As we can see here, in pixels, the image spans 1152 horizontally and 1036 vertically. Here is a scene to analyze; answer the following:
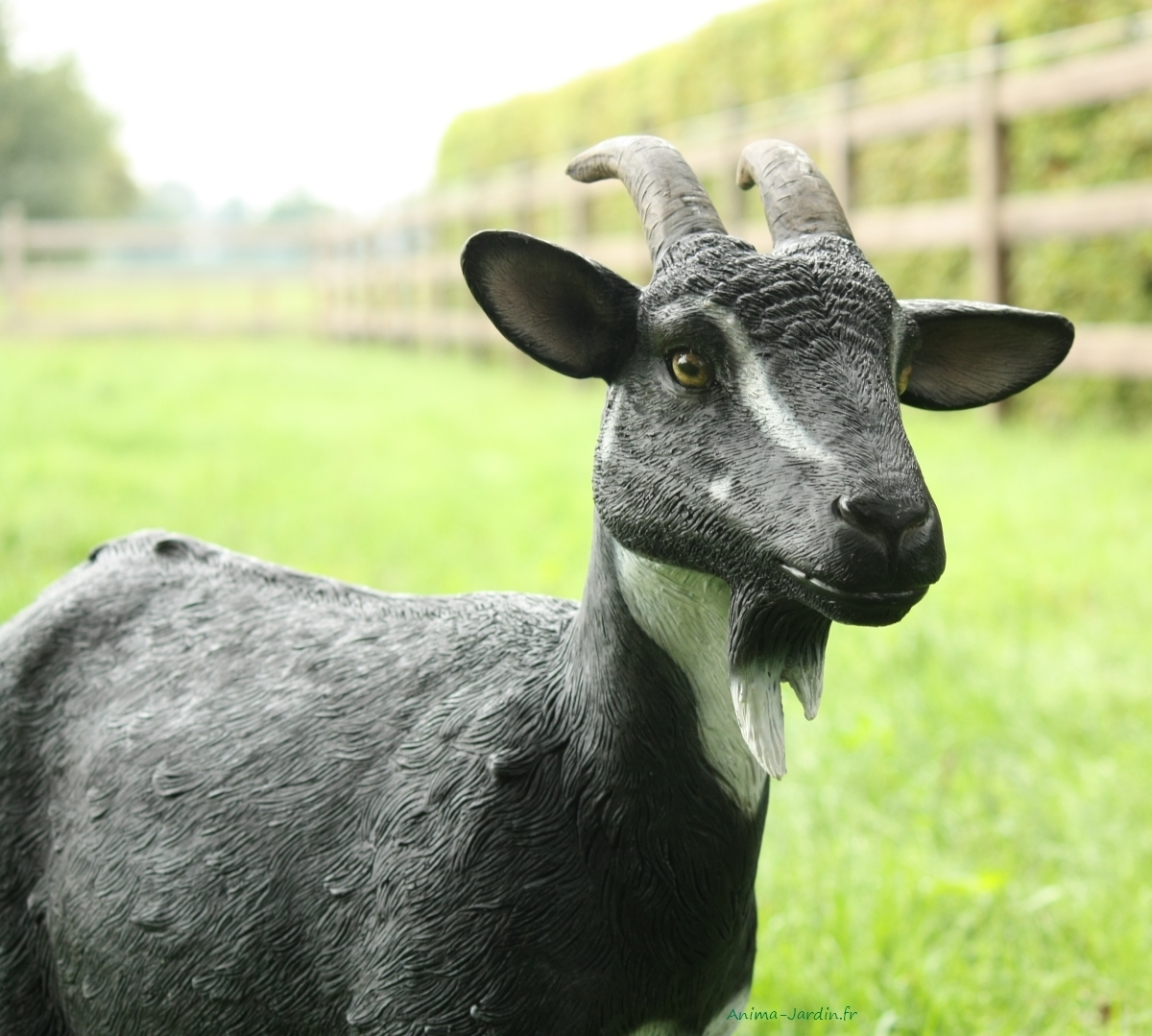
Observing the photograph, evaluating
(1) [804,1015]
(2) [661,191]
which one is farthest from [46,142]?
(2) [661,191]

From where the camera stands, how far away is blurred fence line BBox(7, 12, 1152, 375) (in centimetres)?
798

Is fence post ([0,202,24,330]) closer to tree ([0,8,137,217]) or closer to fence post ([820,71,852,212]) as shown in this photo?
fence post ([820,71,852,212])

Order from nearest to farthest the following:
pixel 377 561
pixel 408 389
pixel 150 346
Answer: pixel 377 561, pixel 408 389, pixel 150 346

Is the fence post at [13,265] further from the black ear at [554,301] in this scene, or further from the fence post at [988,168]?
the black ear at [554,301]

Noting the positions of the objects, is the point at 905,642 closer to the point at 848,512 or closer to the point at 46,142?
the point at 848,512

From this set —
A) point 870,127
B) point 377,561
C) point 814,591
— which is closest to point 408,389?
point 870,127

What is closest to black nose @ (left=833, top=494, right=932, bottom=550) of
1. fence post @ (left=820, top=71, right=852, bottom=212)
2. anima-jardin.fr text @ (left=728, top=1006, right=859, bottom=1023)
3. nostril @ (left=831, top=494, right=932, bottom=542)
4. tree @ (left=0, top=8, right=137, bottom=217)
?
nostril @ (left=831, top=494, right=932, bottom=542)

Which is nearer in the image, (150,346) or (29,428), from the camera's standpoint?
→ (29,428)

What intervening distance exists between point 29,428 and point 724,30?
8623mm

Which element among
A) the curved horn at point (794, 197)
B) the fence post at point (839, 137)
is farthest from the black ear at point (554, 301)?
the fence post at point (839, 137)

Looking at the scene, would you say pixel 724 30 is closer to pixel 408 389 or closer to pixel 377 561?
pixel 408 389

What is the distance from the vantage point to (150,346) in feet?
64.3

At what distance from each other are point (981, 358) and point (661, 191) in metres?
0.56

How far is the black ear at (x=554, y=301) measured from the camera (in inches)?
68.3
